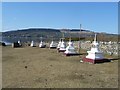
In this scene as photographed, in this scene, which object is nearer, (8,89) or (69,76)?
(8,89)

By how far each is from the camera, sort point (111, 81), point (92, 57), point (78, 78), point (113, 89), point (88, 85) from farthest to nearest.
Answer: point (92, 57) < point (78, 78) < point (111, 81) < point (88, 85) < point (113, 89)

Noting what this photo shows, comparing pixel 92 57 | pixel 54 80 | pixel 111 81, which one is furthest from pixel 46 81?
pixel 92 57

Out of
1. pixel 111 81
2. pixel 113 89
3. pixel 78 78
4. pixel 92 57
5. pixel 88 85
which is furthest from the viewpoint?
pixel 92 57

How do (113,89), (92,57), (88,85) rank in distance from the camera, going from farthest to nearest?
1. (92,57)
2. (88,85)
3. (113,89)

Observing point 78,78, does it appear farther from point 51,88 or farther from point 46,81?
point 51,88

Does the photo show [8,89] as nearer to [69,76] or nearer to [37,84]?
[37,84]

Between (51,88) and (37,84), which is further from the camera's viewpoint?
(37,84)

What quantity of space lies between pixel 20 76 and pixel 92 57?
8.32m

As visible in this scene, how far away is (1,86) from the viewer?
44.0 feet

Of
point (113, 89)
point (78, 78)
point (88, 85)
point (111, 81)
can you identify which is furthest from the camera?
point (78, 78)

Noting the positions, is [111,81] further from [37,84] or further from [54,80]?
[37,84]

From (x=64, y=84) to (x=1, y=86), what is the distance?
321cm

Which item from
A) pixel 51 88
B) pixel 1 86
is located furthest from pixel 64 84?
pixel 1 86

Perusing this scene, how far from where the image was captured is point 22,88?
42.5 feet
